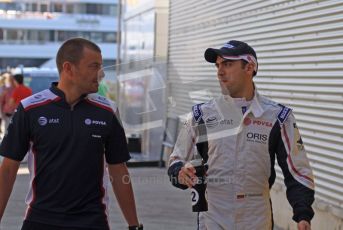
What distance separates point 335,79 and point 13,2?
8234 cm

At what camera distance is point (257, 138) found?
411 cm

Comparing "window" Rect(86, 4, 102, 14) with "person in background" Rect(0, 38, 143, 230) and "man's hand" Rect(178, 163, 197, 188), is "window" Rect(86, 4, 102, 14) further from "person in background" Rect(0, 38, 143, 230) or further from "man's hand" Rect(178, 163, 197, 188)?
"man's hand" Rect(178, 163, 197, 188)

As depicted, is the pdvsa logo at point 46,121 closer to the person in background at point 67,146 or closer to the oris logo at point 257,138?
the person in background at point 67,146

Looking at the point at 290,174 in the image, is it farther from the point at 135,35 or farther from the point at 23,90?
the point at 135,35

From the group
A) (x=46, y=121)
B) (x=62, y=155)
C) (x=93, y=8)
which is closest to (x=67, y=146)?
(x=62, y=155)

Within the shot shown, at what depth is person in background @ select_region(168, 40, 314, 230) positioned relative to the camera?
408cm

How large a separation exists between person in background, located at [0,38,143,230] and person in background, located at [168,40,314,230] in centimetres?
49

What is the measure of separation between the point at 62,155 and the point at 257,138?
1135 mm

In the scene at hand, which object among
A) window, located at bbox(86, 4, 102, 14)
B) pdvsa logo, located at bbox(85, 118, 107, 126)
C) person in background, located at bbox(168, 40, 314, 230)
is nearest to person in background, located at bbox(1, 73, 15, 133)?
pdvsa logo, located at bbox(85, 118, 107, 126)

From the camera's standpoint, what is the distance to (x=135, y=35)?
19.3 m

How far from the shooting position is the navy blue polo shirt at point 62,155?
13.8 feet

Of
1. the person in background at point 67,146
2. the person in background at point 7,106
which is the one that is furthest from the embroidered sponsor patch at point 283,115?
the person in background at point 7,106

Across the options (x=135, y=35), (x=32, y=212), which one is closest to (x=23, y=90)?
(x=135, y=35)

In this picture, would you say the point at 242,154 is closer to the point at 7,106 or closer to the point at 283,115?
the point at 283,115
